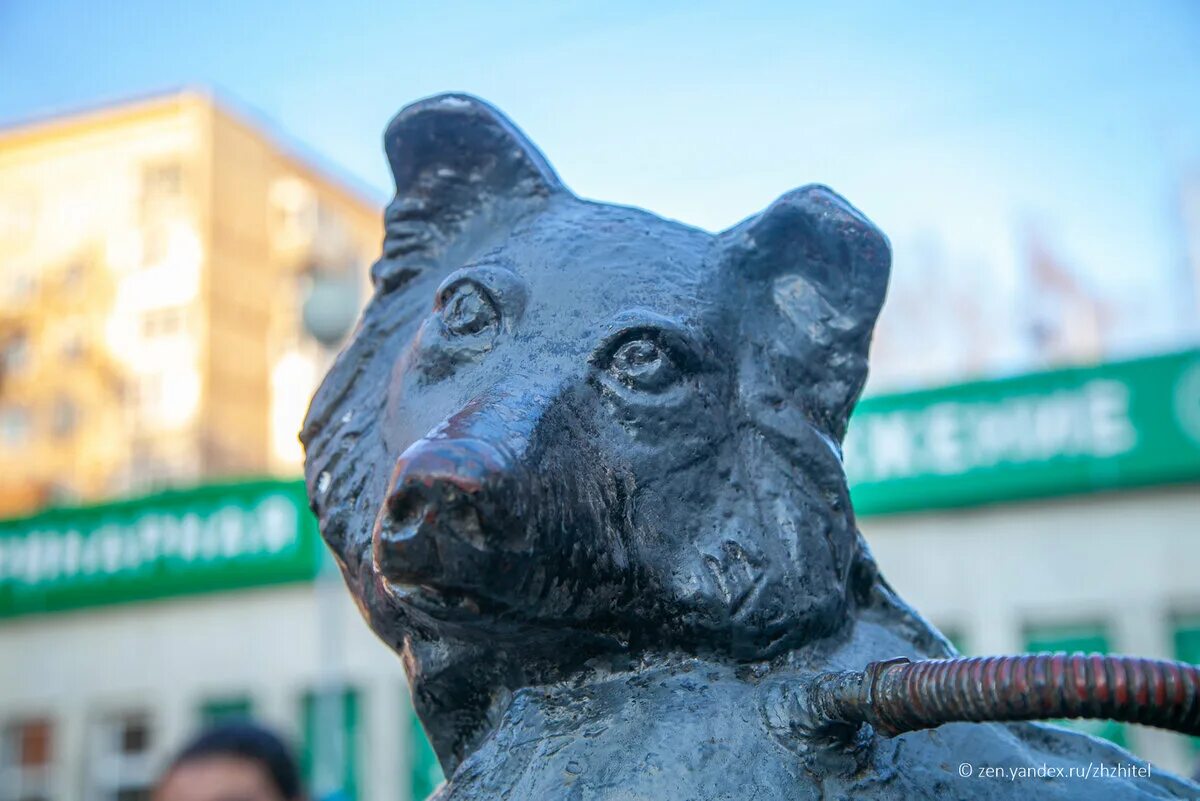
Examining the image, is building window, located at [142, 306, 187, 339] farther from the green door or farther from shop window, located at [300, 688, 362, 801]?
the green door

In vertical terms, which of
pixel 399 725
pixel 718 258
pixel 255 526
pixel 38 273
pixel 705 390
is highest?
pixel 38 273

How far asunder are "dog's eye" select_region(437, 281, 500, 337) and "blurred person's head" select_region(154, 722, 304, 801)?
173 centimetres

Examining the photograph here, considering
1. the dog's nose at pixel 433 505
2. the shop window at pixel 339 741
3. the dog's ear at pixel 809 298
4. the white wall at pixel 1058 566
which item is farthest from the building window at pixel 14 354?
the dog's nose at pixel 433 505

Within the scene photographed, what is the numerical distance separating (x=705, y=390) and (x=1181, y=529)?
323 inches

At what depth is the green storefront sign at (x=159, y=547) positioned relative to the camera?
419 inches

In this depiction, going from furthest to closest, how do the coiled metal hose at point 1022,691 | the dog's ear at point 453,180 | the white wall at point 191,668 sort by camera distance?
the white wall at point 191,668, the dog's ear at point 453,180, the coiled metal hose at point 1022,691

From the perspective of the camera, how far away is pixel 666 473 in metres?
1.20

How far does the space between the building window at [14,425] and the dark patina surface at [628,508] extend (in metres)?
21.9

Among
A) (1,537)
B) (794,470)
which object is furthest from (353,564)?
(1,537)

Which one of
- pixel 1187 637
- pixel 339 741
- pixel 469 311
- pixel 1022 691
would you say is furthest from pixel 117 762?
pixel 1022 691

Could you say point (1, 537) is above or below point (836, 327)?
above

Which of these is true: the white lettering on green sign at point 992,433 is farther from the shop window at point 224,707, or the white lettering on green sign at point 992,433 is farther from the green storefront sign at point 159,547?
the shop window at point 224,707

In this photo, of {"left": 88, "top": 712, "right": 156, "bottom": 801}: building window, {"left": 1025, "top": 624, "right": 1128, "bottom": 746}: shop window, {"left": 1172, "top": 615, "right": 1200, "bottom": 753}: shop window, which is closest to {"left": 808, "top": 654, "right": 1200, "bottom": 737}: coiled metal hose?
{"left": 1025, "top": 624, "right": 1128, "bottom": 746}: shop window

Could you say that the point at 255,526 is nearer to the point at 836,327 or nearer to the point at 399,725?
the point at 399,725
